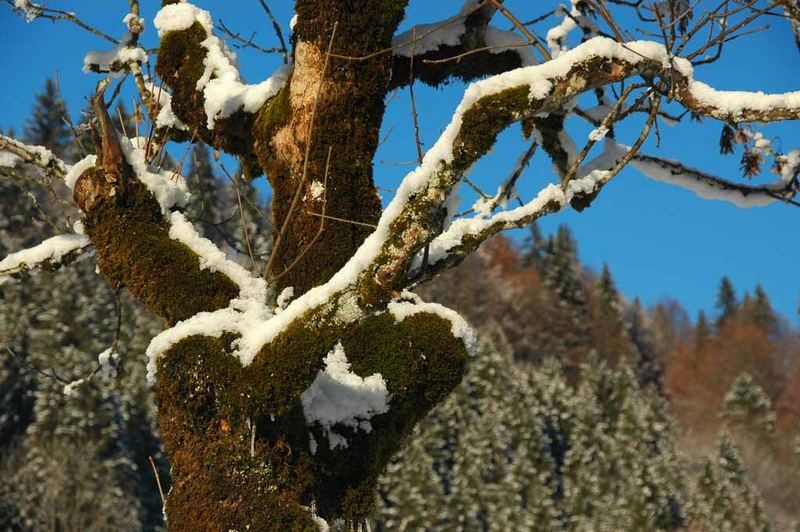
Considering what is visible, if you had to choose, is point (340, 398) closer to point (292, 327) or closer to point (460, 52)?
point (292, 327)

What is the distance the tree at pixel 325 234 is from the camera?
3566 millimetres

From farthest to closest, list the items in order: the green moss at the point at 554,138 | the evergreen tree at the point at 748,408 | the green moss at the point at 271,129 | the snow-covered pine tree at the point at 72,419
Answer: the evergreen tree at the point at 748,408 → the snow-covered pine tree at the point at 72,419 → the green moss at the point at 554,138 → the green moss at the point at 271,129

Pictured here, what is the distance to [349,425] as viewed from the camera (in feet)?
12.8

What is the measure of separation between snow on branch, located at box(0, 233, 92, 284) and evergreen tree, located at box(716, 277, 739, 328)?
103m

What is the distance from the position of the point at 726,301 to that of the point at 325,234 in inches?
4169

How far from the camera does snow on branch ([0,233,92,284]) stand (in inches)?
179

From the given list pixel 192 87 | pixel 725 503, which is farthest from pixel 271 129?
pixel 725 503

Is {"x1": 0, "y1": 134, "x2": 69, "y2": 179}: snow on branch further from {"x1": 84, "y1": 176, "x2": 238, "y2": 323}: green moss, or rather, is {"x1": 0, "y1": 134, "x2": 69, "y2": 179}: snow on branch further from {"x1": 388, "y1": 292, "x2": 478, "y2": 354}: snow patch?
{"x1": 388, "y1": 292, "x2": 478, "y2": 354}: snow patch

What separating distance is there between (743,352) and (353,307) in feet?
307

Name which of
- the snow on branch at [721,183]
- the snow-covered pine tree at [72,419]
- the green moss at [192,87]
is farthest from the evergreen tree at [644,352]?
the green moss at [192,87]

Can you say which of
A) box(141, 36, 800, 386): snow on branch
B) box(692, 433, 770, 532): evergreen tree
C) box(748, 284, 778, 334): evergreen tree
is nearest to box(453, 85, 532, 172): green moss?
box(141, 36, 800, 386): snow on branch

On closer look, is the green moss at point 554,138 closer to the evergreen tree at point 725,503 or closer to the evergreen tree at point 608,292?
the evergreen tree at point 725,503

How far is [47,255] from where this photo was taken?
180 inches

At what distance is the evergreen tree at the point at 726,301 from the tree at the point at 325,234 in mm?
102613
